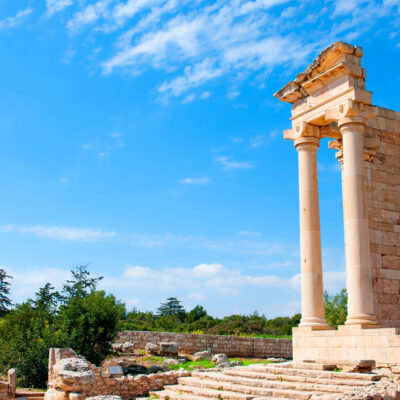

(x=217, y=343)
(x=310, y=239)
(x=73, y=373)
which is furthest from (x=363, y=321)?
(x=217, y=343)

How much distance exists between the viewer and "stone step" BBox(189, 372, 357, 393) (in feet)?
39.8

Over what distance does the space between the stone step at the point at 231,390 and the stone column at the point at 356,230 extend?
4066 millimetres

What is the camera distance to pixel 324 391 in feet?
39.9

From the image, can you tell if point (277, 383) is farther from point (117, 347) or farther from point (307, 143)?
point (117, 347)

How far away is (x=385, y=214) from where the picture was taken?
18562 millimetres

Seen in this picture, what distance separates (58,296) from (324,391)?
1596cm

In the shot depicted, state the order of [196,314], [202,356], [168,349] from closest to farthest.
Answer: [202,356]
[168,349]
[196,314]

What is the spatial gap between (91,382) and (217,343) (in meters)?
14.6

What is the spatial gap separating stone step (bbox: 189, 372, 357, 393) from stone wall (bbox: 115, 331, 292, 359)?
12699 mm

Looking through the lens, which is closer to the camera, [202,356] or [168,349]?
[202,356]

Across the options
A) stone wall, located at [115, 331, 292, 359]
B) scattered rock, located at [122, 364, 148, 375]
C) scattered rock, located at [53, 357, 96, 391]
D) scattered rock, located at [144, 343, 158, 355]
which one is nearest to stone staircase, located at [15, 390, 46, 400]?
scattered rock, located at [122, 364, 148, 375]

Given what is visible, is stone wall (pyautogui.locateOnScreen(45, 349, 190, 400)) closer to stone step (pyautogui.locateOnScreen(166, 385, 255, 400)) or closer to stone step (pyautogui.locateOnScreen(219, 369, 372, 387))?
stone step (pyautogui.locateOnScreen(166, 385, 255, 400))

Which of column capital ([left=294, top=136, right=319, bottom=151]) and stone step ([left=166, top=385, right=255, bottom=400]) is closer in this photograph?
stone step ([left=166, top=385, right=255, bottom=400])

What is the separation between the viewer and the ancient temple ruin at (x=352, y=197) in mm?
15984
